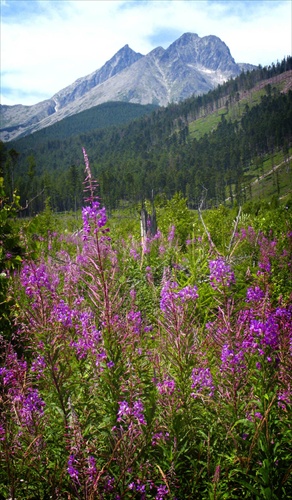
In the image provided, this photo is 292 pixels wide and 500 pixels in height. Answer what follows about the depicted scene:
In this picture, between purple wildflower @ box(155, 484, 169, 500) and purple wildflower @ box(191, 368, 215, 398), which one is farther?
purple wildflower @ box(191, 368, 215, 398)

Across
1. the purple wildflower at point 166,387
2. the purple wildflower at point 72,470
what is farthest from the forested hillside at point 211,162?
the purple wildflower at point 72,470

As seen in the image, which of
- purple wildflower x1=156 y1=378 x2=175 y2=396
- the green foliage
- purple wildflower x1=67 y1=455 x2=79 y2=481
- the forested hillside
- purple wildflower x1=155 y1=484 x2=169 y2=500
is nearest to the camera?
purple wildflower x1=67 y1=455 x2=79 y2=481

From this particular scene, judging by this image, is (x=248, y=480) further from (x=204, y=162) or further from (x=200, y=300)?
(x=204, y=162)

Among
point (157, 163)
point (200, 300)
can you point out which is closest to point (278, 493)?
point (200, 300)

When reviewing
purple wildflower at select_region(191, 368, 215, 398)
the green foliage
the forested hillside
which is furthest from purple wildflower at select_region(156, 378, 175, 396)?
the forested hillside

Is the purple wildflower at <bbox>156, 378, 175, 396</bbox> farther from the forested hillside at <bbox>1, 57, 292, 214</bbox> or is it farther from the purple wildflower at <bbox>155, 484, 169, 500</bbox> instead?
the forested hillside at <bbox>1, 57, 292, 214</bbox>

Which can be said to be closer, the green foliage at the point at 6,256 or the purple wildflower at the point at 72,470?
the purple wildflower at the point at 72,470

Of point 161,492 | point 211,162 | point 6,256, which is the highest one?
point 211,162

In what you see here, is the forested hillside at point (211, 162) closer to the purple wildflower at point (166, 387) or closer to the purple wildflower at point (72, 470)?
the purple wildflower at point (166, 387)

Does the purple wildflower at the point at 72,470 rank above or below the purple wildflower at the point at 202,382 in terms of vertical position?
above

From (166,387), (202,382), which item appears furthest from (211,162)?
(166,387)

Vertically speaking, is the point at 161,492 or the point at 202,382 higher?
the point at 202,382

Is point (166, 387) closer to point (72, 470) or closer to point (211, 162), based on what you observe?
point (72, 470)

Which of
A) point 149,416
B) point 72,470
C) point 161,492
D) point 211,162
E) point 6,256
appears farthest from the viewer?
point 211,162
